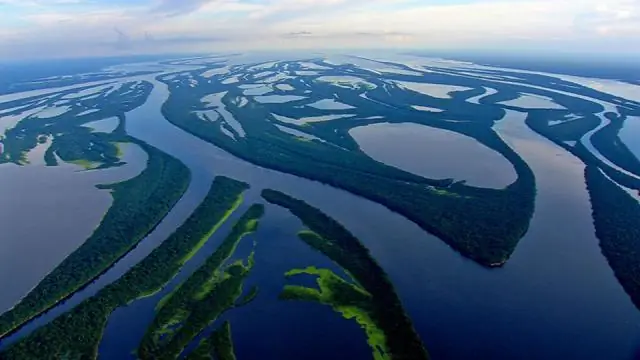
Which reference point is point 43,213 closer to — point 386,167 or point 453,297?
point 386,167

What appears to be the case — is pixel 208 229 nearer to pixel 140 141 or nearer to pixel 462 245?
pixel 462 245

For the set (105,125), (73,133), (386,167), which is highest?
(386,167)

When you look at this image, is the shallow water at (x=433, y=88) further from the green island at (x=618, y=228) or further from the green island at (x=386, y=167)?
the green island at (x=618, y=228)

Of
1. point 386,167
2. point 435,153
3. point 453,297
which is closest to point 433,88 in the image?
Answer: point 435,153

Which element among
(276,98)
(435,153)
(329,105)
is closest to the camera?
(435,153)

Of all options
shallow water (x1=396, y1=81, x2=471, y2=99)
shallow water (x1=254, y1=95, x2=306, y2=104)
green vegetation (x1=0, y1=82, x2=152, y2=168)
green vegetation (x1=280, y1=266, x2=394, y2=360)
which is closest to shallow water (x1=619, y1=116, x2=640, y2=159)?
shallow water (x1=396, y1=81, x2=471, y2=99)

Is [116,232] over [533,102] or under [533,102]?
under

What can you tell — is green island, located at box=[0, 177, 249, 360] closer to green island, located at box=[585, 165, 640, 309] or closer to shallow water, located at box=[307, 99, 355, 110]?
green island, located at box=[585, 165, 640, 309]
